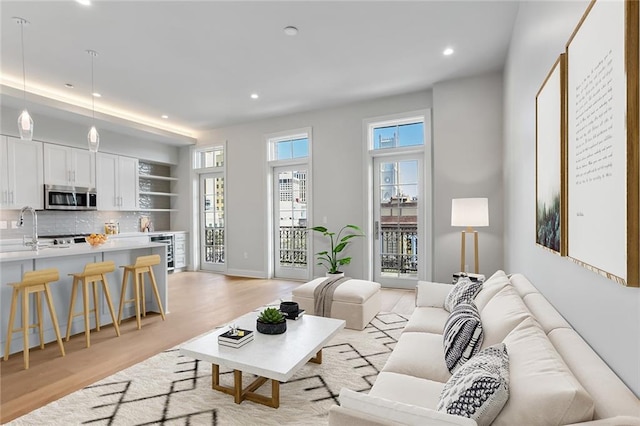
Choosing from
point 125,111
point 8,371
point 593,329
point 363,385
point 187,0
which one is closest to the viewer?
point 593,329

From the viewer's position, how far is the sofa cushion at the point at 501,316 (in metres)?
1.51

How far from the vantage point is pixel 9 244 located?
4.64 meters

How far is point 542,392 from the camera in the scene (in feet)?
3.05

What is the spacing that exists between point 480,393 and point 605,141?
0.96 metres

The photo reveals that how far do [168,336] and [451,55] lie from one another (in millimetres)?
4459

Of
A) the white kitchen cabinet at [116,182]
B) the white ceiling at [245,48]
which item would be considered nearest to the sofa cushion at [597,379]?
the white ceiling at [245,48]

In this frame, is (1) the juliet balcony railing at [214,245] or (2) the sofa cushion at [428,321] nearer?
(2) the sofa cushion at [428,321]

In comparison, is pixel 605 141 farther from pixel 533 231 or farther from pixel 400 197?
pixel 400 197

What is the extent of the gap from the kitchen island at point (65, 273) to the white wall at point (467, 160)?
3819 millimetres

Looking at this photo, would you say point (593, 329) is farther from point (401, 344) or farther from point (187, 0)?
point (187, 0)

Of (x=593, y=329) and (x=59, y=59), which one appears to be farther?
(x=59, y=59)

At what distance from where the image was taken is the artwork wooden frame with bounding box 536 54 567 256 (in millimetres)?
1590

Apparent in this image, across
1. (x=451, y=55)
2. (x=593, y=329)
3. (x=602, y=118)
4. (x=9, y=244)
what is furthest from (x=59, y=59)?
(x=593, y=329)

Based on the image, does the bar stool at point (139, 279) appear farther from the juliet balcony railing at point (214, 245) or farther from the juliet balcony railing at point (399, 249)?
the juliet balcony railing at point (399, 249)
